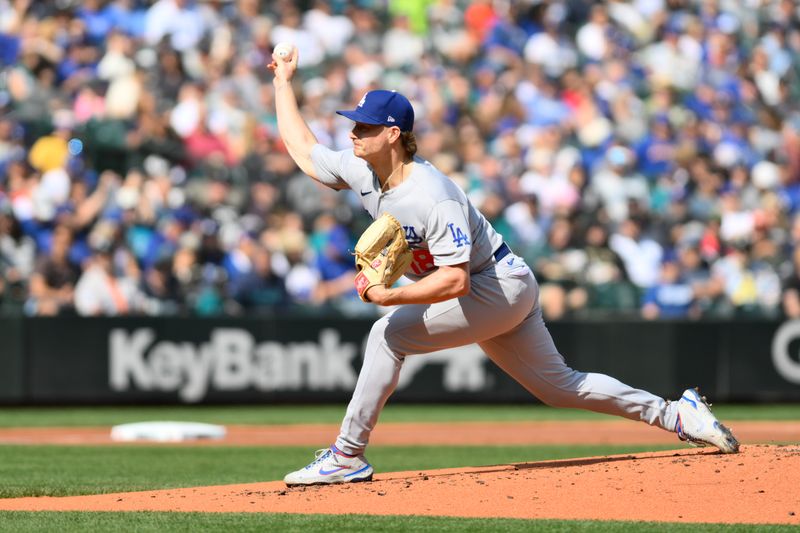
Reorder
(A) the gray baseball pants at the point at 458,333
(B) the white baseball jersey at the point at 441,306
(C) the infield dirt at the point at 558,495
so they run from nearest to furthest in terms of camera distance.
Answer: (C) the infield dirt at the point at 558,495 → (B) the white baseball jersey at the point at 441,306 → (A) the gray baseball pants at the point at 458,333

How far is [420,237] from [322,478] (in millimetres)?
1317

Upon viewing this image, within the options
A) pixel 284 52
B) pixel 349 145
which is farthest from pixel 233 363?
pixel 284 52

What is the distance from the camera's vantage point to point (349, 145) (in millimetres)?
16453

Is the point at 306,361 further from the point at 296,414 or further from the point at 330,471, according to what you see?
the point at 330,471

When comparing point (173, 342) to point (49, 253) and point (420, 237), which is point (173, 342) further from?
point (420, 237)

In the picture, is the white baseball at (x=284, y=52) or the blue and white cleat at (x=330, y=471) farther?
the white baseball at (x=284, y=52)

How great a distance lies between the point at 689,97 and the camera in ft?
65.2

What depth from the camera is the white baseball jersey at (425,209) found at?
20.8ft

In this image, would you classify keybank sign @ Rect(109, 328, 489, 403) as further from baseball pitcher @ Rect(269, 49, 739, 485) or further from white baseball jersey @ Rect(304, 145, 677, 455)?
white baseball jersey @ Rect(304, 145, 677, 455)

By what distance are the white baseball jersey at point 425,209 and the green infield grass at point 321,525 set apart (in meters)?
1.25

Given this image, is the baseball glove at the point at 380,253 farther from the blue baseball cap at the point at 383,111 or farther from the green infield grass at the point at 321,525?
the green infield grass at the point at 321,525

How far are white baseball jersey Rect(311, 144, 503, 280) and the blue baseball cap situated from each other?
0.80 ft

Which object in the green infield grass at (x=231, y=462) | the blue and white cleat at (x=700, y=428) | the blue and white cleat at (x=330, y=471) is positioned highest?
the blue and white cleat at (x=700, y=428)

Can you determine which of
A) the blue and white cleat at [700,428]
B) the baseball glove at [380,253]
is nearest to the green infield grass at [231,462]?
the baseball glove at [380,253]
